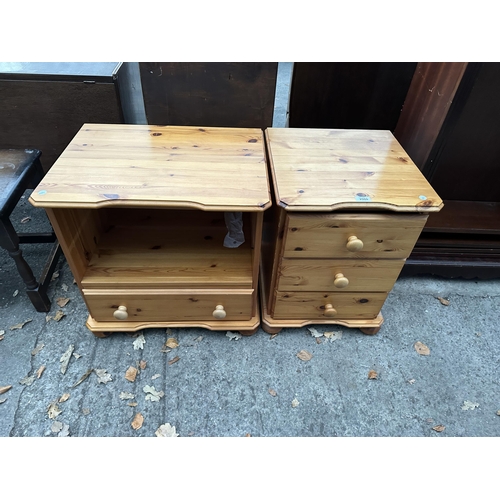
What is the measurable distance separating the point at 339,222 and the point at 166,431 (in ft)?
3.48

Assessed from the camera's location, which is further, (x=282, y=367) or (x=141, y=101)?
(x=141, y=101)

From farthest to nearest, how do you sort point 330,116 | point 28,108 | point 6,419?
point 330,116
point 28,108
point 6,419

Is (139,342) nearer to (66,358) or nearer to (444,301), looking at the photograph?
(66,358)

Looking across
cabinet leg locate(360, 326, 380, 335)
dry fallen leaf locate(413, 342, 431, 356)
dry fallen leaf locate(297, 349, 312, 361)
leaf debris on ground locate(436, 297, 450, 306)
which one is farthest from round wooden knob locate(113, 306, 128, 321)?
leaf debris on ground locate(436, 297, 450, 306)

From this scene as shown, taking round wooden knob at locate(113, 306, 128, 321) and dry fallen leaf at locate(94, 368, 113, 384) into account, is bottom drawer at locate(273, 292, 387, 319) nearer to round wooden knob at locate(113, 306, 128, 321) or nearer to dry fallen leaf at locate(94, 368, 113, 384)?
round wooden knob at locate(113, 306, 128, 321)

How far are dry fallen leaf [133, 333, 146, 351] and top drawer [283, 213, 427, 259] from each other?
0.82 meters

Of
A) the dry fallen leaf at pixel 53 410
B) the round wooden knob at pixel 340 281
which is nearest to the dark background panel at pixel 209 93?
the round wooden knob at pixel 340 281

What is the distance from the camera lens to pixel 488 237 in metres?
1.91

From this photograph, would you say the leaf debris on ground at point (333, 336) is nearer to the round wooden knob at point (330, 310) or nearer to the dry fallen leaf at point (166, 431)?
the round wooden knob at point (330, 310)

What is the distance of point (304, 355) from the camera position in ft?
5.17

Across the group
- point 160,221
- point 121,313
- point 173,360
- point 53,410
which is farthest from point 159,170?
point 53,410
